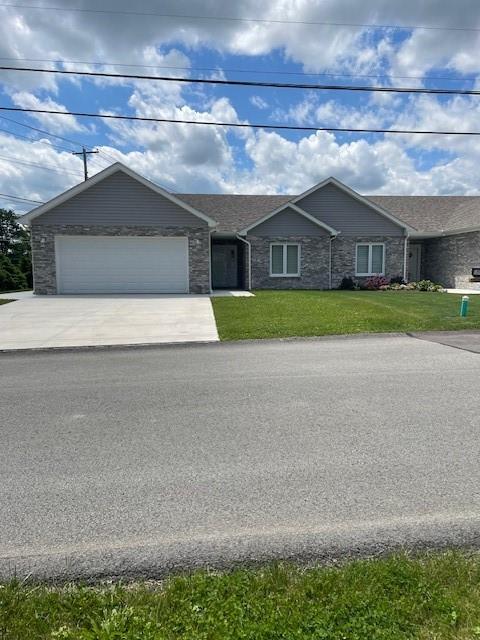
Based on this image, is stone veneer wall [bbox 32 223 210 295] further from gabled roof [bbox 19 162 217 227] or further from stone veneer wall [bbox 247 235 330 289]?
stone veneer wall [bbox 247 235 330 289]

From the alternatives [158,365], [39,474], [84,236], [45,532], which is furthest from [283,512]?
[84,236]

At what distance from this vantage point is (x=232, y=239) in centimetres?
2431

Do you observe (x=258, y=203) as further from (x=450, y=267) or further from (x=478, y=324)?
(x=478, y=324)

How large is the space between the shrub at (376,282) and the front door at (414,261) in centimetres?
434

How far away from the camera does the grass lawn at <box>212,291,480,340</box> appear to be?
1048 centimetres

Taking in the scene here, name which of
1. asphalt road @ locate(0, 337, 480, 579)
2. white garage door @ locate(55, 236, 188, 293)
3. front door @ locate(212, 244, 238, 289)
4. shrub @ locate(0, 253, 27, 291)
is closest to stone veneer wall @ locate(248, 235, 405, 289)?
front door @ locate(212, 244, 238, 289)

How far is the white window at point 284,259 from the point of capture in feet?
73.8

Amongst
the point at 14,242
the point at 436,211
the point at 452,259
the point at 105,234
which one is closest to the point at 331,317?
the point at 105,234

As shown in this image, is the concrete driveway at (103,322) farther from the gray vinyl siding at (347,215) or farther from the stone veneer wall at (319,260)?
the gray vinyl siding at (347,215)

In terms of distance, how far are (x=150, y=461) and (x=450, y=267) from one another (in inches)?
942

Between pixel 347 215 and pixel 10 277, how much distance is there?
22.4 meters

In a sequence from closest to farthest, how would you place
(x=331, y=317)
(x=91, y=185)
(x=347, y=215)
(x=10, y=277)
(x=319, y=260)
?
(x=331, y=317)
(x=91, y=185)
(x=319, y=260)
(x=347, y=215)
(x=10, y=277)

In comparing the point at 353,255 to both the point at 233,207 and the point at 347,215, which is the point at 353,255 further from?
the point at 233,207

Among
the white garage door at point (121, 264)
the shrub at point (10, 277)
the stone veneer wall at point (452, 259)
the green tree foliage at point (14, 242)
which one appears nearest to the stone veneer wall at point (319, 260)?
the stone veneer wall at point (452, 259)
